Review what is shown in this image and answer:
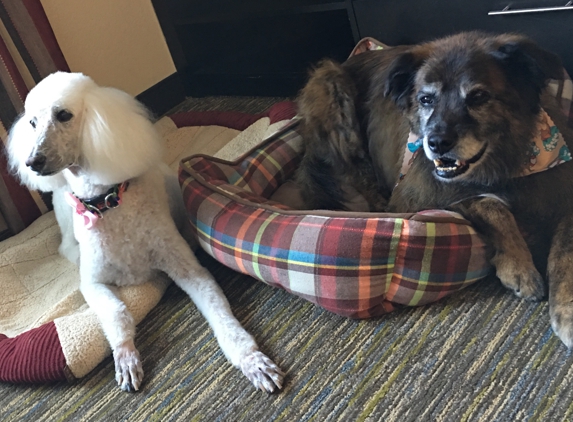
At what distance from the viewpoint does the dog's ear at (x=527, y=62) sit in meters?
1.33

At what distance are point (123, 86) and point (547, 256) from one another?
2695 mm

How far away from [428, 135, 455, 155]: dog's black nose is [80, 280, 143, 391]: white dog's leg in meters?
1.07

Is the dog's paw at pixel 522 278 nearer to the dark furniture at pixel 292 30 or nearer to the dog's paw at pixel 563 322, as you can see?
the dog's paw at pixel 563 322

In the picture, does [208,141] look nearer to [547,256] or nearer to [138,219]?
[138,219]

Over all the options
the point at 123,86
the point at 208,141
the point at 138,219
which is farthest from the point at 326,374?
the point at 123,86

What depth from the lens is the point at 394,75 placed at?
1.57m

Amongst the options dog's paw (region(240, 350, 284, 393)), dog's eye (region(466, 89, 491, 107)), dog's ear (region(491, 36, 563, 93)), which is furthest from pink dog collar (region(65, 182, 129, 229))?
dog's ear (region(491, 36, 563, 93))

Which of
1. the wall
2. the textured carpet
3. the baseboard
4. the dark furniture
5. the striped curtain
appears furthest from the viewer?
the baseboard

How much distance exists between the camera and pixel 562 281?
1349 millimetres

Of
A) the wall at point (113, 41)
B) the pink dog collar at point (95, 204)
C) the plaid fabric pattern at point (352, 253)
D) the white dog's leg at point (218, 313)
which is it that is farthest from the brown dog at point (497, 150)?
the wall at point (113, 41)

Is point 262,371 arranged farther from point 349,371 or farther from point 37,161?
point 37,161

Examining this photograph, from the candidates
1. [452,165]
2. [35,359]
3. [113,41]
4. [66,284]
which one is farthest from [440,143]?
[113,41]

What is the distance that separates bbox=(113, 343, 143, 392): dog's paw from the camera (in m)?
1.58

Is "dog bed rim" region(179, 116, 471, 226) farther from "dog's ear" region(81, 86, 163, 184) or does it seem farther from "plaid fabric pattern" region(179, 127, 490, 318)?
"dog's ear" region(81, 86, 163, 184)
